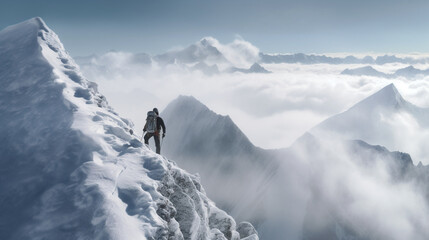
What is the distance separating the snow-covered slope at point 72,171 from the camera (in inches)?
617

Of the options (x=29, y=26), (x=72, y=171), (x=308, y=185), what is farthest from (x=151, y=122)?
(x=308, y=185)

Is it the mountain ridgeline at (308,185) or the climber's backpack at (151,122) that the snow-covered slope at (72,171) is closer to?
the climber's backpack at (151,122)

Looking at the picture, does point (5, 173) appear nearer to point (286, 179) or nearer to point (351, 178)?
point (286, 179)

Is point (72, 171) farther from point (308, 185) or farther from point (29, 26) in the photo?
point (308, 185)

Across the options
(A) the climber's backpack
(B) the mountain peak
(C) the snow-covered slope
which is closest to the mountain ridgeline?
(A) the climber's backpack

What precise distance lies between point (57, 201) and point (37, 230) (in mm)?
1700

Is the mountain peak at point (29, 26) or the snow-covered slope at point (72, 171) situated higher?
the mountain peak at point (29, 26)

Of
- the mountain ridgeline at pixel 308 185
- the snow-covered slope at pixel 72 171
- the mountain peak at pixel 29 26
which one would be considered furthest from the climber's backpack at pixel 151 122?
the mountain ridgeline at pixel 308 185

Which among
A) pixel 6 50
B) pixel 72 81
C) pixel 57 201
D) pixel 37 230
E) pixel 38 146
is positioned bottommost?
pixel 37 230

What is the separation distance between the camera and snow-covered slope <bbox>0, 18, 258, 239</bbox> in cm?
1568

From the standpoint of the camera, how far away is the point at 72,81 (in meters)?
27.8

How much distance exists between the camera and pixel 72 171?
18.1 meters

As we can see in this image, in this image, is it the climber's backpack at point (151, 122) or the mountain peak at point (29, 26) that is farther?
the mountain peak at point (29, 26)

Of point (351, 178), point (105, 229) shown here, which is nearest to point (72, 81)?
point (105, 229)
